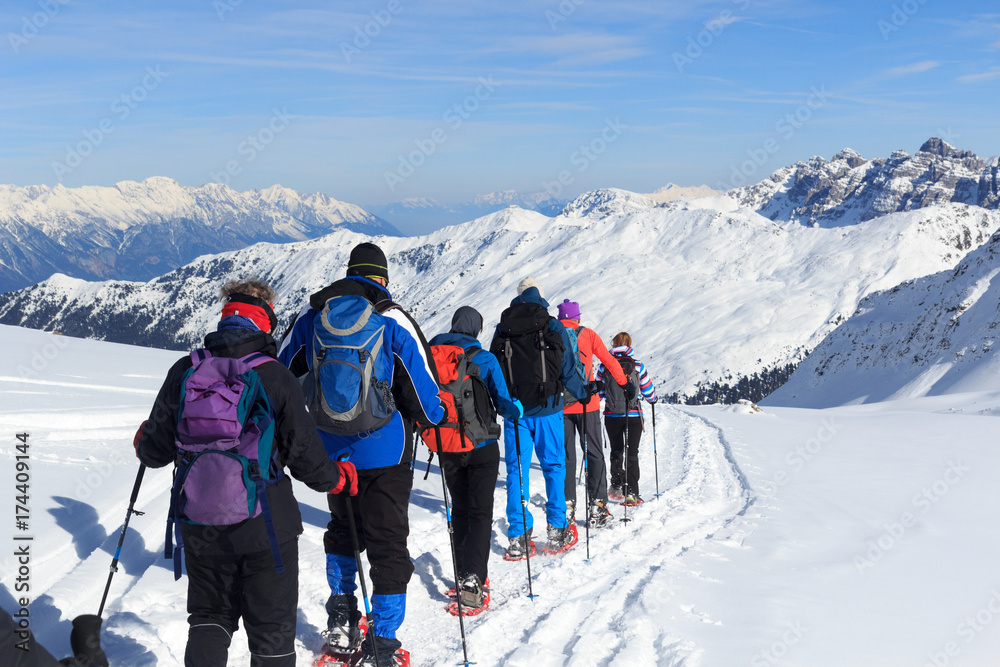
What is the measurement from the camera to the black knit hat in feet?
17.0

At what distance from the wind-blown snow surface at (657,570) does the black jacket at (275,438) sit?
66.0 inches

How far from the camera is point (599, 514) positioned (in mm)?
9266

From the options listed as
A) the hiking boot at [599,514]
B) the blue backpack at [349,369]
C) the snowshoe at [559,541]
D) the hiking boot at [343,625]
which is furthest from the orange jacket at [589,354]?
the hiking boot at [343,625]

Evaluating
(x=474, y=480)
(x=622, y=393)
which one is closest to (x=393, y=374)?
(x=474, y=480)

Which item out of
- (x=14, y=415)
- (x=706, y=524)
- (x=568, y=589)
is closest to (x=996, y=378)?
(x=706, y=524)

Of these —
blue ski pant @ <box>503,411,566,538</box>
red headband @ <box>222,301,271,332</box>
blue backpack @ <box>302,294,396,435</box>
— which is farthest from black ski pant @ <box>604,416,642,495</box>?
red headband @ <box>222,301,271,332</box>

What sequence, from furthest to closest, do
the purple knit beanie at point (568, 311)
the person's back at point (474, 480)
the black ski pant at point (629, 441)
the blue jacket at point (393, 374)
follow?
the black ski pant at point (629, 441) < the purple knit beanie at point (568, 311) < the person's back at point (474, 480) < the blue jacket at point (393, 374)

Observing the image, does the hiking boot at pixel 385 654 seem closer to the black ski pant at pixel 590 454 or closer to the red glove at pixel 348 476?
the red glove at pixel 348 476

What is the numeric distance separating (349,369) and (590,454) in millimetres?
5480

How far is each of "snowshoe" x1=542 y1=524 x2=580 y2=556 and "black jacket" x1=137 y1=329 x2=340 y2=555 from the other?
4.70 metres

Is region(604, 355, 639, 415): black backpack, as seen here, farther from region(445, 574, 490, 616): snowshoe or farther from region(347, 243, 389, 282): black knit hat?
region(347, 243, 389, 282): black knit hat

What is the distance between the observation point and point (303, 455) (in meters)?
3.92

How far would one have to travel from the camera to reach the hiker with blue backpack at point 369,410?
4730mm

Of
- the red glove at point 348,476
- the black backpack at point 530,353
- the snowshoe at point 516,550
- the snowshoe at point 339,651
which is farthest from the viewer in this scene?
the snowshoe at point 516,550
